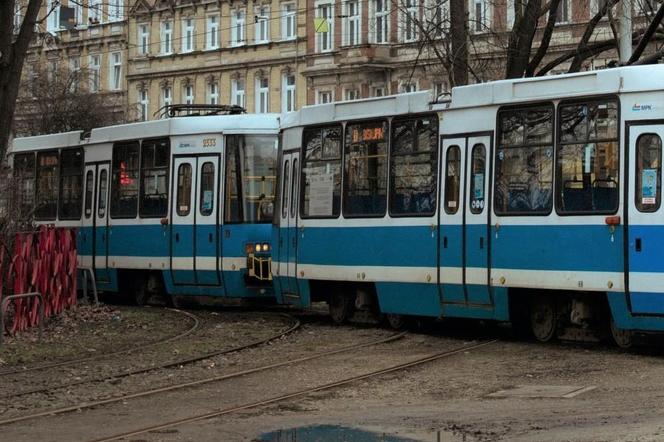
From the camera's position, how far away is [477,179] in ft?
52.7

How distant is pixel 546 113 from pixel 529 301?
7.99 feet

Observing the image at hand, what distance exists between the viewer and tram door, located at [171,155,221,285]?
21844 millimetres

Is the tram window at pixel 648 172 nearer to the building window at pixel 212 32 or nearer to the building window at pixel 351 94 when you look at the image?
the building window at pixel 351 94

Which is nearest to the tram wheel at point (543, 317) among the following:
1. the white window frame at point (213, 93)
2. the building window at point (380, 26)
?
the building window at point (380, 26)

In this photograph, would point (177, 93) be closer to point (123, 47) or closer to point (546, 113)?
point (123, 47)

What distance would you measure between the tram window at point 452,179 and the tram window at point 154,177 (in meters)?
7.74

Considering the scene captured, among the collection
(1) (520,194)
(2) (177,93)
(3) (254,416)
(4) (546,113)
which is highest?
(2) (177,93)

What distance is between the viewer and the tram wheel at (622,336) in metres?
14.6

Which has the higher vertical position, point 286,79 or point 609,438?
point 286,79

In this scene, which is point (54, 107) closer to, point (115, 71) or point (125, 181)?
point (115, 71)

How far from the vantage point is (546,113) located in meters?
15.2

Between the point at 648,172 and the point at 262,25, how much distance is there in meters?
51.4

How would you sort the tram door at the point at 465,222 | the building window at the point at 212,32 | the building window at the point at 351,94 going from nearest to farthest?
the tram door at the point at 465,222, the building window at the point at 351,94, the building window at the point at 212,32

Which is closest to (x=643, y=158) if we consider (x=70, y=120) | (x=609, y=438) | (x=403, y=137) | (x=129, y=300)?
(x=403, y=137)
